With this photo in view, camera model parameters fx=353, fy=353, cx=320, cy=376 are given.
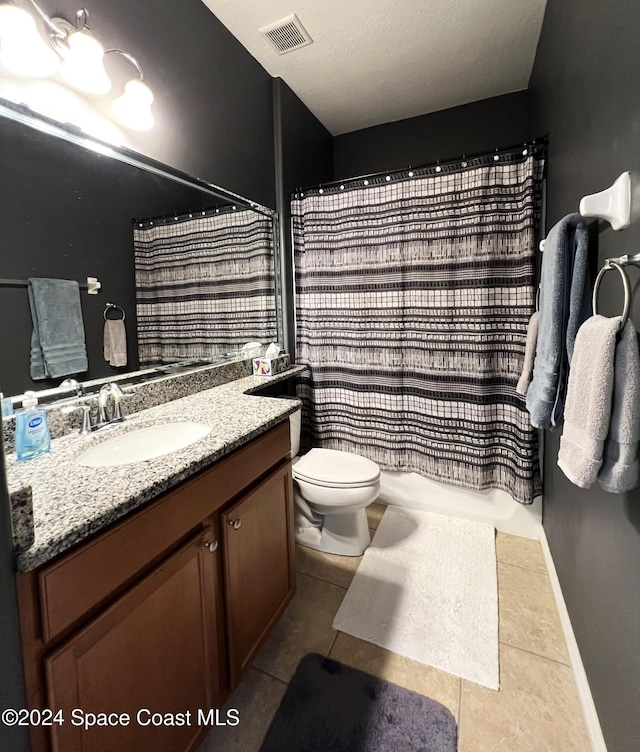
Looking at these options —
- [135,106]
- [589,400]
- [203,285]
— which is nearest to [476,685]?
[589,400]

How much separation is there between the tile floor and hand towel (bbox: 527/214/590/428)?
859 millimetres

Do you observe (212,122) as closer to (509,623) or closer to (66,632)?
(66,632)

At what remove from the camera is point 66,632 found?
64 cm

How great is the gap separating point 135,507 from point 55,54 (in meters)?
1.38

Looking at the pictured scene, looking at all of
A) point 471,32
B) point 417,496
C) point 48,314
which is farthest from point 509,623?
point 471,32

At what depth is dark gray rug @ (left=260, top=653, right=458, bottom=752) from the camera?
1032 millimetres

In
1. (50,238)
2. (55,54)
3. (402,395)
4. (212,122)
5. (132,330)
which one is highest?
(212,122)

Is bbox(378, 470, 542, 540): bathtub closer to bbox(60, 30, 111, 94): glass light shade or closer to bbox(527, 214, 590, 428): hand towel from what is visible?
bbox(527, 214, 590, 428): hand towel

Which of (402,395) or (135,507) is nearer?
(135,507)

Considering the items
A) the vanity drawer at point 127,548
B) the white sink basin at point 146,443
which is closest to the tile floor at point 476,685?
the vanity drawer at point 127,548

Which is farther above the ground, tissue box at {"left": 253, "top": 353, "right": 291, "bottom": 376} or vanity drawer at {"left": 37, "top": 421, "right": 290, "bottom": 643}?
tissue box at {"left": 253, "top": 353, "right": 291, "bottom": 376}

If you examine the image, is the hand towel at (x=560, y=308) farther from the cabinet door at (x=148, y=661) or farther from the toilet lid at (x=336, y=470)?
the cabinet door at (x=148, y=661)

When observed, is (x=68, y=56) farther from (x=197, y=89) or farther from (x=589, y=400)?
(x=589, y=400)

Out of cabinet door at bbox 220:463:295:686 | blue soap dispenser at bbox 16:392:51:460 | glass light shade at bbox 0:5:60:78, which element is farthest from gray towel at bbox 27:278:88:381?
cabinet door at bbox 220:463:295:686
